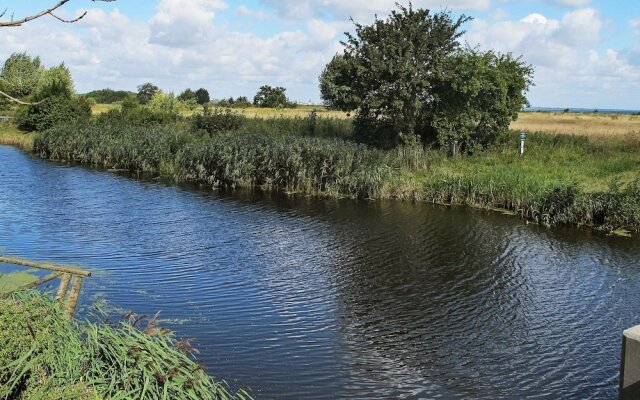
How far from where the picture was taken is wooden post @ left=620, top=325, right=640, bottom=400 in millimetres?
4855

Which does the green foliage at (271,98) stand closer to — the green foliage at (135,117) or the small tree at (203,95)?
the green foliage at (135,117)

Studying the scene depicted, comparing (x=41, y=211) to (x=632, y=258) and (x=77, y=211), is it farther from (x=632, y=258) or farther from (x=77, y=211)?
(x=632, y=258)

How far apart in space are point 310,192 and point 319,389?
18.2 m

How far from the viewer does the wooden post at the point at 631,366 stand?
4855 mm

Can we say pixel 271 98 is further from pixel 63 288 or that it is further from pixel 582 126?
pixel 63 288

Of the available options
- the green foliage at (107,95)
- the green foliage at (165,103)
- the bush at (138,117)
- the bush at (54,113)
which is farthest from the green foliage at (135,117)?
the green foliage at (107,95)

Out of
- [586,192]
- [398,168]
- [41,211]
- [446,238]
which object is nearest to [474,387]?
[446,238]

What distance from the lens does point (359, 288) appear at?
13703 millimetres

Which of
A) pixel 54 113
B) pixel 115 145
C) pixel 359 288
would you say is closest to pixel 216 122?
pixel 115 145

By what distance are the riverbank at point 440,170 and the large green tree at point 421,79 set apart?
201 centimetres

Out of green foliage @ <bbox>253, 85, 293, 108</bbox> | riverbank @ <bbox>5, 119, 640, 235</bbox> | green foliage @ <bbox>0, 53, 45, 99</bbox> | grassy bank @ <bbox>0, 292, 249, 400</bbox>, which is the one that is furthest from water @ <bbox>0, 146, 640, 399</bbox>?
green foliage @ <bbox>253, 85, 293, 108</bbox>

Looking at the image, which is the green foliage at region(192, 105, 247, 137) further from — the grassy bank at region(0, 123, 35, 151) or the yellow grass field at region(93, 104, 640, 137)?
the grassy bank at region(0, 123, 35, 151)

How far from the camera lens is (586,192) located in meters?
22.2

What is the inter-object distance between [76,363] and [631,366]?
4642mm
